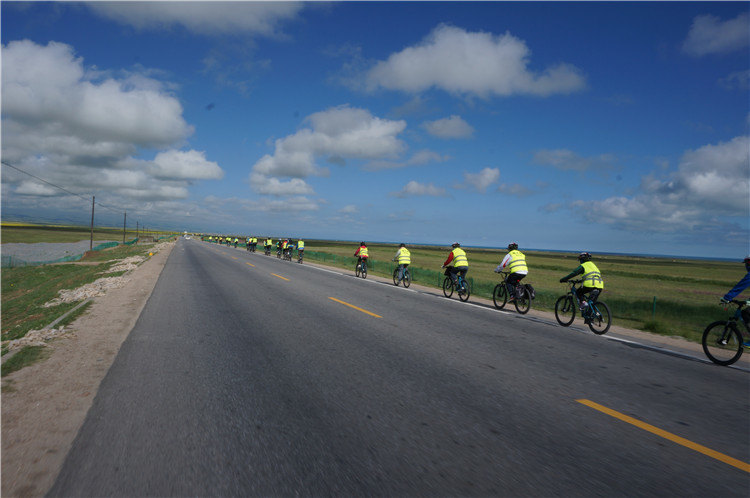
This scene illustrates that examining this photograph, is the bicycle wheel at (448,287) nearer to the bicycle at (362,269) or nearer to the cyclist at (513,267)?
the cyclist at (513,267)

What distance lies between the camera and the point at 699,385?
5352 mm

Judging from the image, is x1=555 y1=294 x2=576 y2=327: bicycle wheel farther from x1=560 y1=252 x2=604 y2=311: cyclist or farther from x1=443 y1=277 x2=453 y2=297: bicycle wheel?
x1=443 y1=277 x2=453 y2=297: bicycle wheel

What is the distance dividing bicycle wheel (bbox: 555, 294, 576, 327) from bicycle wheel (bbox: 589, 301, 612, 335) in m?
0.53

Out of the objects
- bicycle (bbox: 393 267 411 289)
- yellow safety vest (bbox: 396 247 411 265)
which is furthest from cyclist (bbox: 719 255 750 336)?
yellow safety vest (bbox: 396 247 411 265)

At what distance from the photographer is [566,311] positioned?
9883mm

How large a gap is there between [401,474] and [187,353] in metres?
4.36

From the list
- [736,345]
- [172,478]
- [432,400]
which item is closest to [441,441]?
[432,400]

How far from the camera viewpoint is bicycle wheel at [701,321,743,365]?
6762 mm

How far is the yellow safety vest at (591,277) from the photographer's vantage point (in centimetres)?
929

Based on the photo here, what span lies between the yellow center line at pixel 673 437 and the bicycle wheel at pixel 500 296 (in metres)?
7.95

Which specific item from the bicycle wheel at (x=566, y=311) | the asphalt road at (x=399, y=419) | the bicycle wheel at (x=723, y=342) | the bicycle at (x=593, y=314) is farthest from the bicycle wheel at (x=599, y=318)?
the bicycle wheel at (x=723, y=342)

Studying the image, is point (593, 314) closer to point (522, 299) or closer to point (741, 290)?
point (522, 299)

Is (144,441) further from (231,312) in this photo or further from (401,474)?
(231,312)

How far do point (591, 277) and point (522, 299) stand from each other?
2539mm
